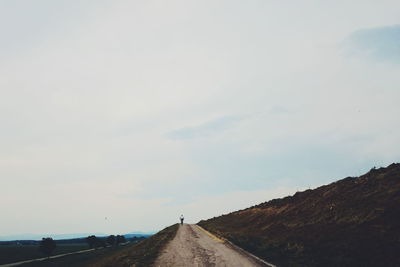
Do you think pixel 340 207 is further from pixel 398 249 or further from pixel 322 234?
pixel 398 249

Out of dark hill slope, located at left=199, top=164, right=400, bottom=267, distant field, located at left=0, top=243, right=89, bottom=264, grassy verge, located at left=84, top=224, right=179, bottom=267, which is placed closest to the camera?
dark hill slope, located at left=199, top=164, right=400, bottom=267

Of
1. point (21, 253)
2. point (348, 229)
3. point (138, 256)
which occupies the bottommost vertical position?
point (138, 256)

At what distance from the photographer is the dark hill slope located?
22.6 meters

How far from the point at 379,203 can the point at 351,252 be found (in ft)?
33.4

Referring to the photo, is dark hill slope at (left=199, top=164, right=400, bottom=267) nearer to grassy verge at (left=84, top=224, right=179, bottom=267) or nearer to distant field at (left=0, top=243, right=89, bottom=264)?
grassy verge at (left=84, top=224, right=179, bottom=267)

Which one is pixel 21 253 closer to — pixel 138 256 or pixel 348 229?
pixel 138 256

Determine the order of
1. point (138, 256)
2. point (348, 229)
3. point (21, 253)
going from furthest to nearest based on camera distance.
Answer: point (21, 253) < point (138, 256) < point (348, 229)

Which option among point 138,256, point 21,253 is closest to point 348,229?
point 138,256

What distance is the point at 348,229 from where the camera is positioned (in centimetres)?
2909

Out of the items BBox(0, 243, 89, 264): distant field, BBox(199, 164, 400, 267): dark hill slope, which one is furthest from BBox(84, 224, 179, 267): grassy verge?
BBox(0, 243, 89, 264): distant field

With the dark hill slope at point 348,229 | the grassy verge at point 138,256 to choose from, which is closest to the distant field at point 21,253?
the grassy verge at point 138,256

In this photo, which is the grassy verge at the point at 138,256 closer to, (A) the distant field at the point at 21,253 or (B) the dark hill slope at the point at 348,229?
(B) the dark hill slope at the point at 348,229

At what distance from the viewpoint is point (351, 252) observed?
23.3 meters

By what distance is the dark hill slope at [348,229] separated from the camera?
22641 millimetres
